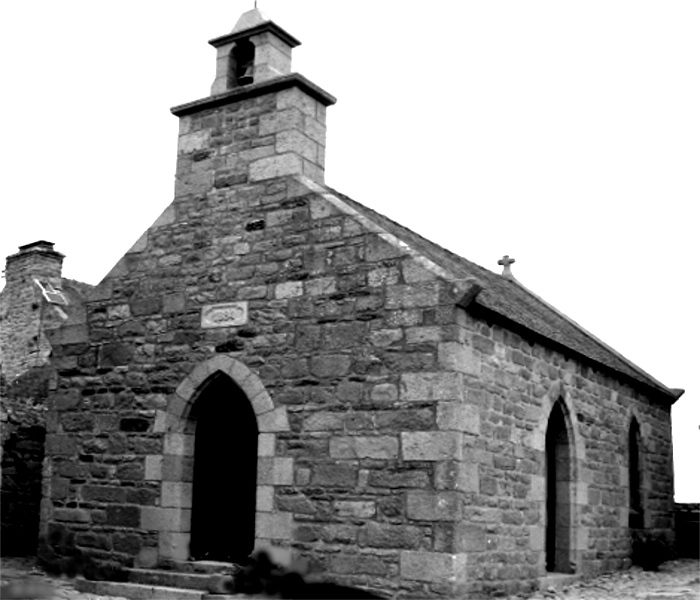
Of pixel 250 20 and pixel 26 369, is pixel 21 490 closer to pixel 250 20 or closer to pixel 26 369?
pixel 250 20

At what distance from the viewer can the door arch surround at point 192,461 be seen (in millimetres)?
11031

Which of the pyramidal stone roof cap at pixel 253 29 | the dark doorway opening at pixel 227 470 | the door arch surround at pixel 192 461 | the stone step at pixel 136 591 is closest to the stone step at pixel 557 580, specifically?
the door arch surround at pixel 192 461

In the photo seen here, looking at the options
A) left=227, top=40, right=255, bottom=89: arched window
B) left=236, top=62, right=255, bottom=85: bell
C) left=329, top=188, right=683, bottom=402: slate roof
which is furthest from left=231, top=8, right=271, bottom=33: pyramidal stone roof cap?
left=329, top=188, right=683, bottom=402: slate roof

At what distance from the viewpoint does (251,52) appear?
13.1 m

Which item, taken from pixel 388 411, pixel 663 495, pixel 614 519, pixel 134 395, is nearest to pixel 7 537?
pixel 134 395

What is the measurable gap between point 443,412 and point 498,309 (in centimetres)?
169

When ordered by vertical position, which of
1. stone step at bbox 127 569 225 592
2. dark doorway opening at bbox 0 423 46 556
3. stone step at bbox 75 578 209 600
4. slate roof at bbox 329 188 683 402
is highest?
slate roof at bbox 329 188 683 402

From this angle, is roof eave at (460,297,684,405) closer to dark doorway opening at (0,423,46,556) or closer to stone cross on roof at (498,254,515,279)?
stone cross on roof at (498,254,515,279)

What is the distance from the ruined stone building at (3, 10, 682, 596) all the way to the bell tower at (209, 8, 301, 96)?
3 centimetres

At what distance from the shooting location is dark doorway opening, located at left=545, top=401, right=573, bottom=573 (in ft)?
43.8

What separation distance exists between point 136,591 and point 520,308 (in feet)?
21.3

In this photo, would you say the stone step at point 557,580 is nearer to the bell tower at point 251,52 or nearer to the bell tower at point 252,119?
the bell tower at point 252,119

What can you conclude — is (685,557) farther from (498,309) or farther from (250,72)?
(250,72)

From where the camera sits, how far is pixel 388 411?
10.5 meters
